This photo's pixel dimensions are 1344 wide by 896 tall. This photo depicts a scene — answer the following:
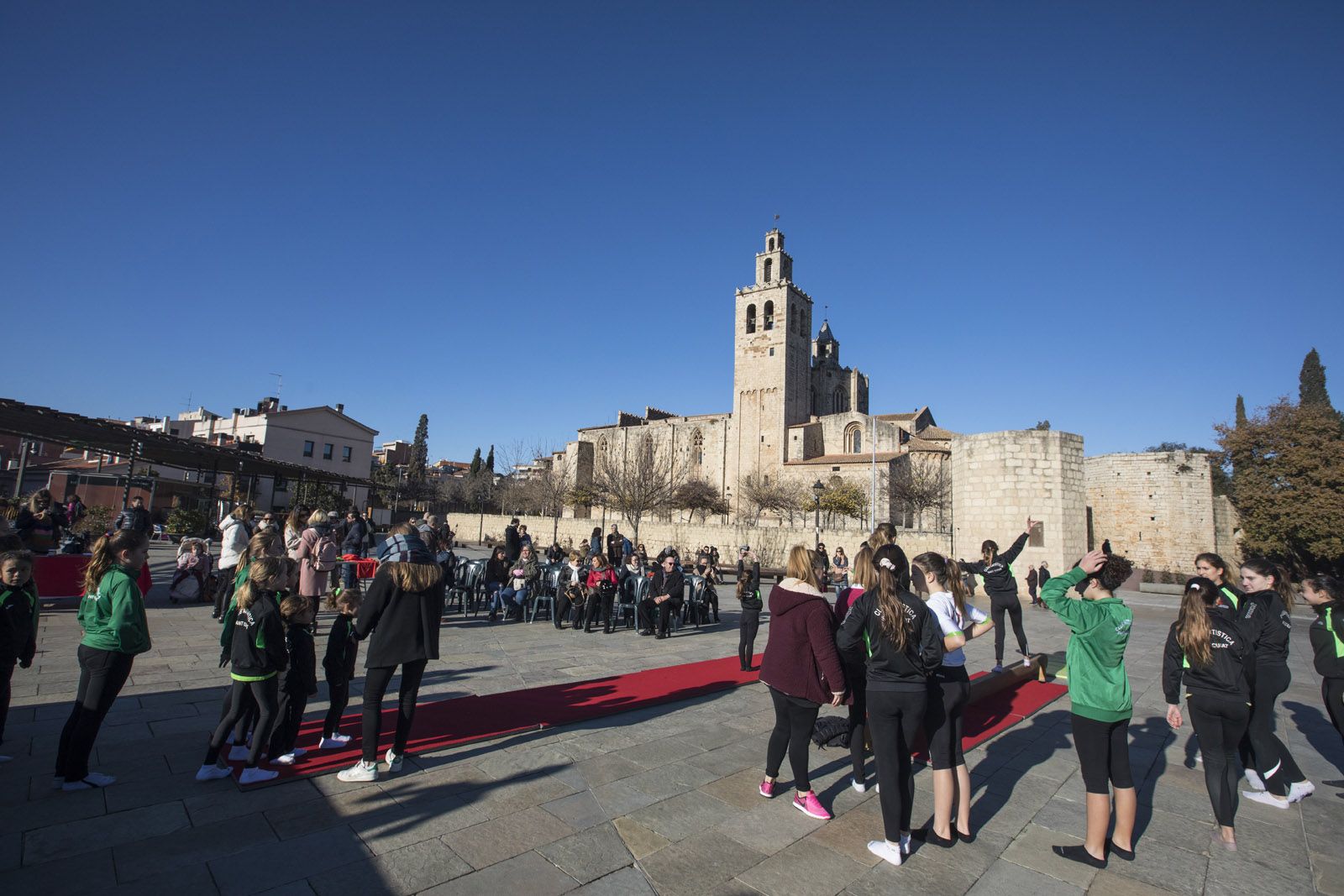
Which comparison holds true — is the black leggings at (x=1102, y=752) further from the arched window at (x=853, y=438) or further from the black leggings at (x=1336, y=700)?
the arched window at (x=853, y=438)

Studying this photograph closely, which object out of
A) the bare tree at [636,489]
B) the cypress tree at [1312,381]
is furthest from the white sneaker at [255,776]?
the cypress tree at [1312,381]

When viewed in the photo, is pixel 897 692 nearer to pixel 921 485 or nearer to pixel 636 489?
pixel 636 489

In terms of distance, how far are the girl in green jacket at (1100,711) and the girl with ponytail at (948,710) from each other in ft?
1.85

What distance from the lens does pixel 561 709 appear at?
587cm

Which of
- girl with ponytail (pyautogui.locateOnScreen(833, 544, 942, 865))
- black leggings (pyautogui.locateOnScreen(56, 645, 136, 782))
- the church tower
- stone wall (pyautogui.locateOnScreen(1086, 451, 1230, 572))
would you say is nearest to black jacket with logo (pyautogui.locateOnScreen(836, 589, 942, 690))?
girl with ponytail (pyautogui.locateOnScreen(833, 544, 942, 865))

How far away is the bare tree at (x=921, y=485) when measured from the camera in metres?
39.2

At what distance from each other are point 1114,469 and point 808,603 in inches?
1379

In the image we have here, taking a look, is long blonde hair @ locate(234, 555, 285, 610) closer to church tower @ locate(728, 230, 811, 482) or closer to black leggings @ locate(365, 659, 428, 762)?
black leggings @ locate(365, 659, 428, 762)

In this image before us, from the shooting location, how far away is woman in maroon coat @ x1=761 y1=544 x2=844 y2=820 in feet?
12.5

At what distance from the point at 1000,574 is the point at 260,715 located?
7.57 metres

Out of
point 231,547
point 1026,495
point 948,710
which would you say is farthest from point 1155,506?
point 231,547

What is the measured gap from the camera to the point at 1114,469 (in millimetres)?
31469

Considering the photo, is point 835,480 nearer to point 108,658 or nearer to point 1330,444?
point 1330,444

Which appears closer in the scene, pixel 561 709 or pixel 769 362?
pixel 561 709
